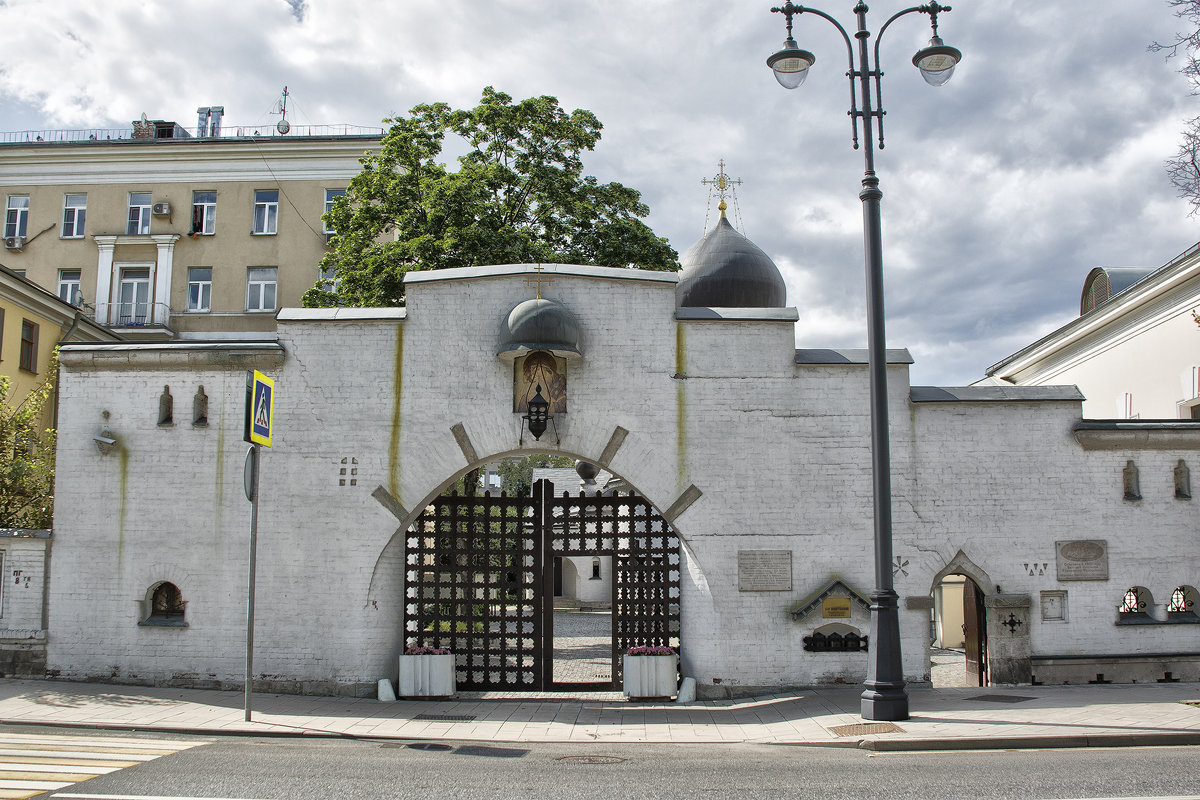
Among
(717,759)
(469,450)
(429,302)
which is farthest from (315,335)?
(717,759)

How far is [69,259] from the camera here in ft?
110

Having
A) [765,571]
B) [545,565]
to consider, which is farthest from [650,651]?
[545,565]

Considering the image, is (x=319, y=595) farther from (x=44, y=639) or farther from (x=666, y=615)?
(x=666, y=615)

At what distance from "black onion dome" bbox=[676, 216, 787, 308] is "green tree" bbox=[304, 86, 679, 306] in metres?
2.99

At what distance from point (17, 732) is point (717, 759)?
298 inches

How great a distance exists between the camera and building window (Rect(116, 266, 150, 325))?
33.3 meters

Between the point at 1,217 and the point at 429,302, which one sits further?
the point at 1,217

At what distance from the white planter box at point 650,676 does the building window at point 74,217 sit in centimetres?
2960

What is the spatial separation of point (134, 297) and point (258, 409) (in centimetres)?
2528

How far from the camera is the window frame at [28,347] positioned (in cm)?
2397

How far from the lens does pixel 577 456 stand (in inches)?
531

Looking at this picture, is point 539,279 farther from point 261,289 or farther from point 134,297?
point 134,297

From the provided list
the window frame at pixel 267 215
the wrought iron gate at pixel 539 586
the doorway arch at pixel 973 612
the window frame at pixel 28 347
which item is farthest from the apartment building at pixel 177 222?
the doorway arch at pixel 973 612

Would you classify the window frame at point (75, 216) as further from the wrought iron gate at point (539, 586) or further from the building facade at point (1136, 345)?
the building facade at point (1136, 345)
